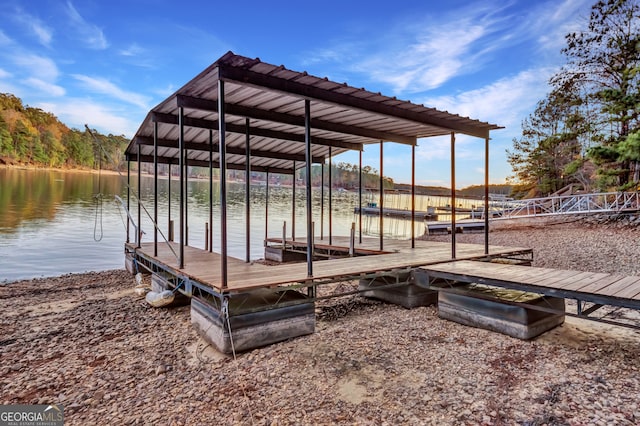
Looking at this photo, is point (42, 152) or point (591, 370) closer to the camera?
point (591, 370)

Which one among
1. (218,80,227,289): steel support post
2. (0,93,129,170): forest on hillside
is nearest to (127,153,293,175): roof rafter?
(218,80,227,289): steel support post

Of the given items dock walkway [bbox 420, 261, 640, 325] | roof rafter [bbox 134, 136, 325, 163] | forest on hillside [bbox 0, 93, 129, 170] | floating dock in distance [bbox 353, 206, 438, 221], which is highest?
forest on hillside [bbox 0, 93, 129, 170]

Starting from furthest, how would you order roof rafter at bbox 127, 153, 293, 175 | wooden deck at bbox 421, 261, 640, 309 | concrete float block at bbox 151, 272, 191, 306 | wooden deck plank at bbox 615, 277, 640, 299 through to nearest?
roof rafter at bbox 127, 153, 293, 175 → concrete float block at bbox 151, 272, 191, 306 → wooden deck at bbox 421, 261, 640, 309 → wooden deck plank at bbox 615, 277, 640, 299

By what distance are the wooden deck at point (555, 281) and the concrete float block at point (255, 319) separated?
2.52 metres

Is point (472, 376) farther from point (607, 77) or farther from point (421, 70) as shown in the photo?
point (607, 77)

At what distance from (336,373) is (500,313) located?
2.65 meters

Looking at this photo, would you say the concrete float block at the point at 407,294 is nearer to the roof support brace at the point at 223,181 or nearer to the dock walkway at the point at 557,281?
the dock walkway at the point at 557,281

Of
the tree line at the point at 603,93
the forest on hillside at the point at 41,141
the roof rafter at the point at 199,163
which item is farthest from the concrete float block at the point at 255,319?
the forest on hillside at the point at 41,141

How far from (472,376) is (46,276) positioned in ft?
44.1

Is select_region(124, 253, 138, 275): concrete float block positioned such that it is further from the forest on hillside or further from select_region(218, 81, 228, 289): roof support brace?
the forest on hillside

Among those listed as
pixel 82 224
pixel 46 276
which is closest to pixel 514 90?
pixel 46 276

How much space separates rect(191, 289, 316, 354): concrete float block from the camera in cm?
434

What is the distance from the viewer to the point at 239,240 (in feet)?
65.0

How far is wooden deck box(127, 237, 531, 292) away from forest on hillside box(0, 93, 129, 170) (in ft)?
185
